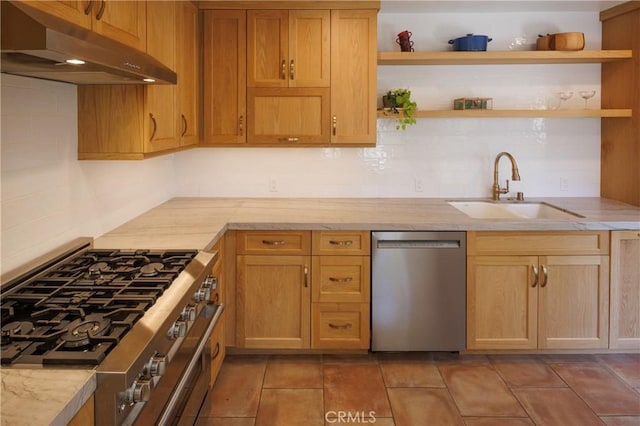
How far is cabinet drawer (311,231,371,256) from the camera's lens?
3461 millimetres

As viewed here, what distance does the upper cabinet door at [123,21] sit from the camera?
218 centimetres

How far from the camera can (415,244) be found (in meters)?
3.45

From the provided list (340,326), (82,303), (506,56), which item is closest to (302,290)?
(340,326)

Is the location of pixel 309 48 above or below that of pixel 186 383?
above

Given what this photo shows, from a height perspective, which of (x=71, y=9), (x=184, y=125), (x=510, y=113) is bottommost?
(x=184, y=125)

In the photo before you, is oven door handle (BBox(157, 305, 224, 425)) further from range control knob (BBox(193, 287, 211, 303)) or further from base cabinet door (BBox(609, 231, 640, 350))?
base cabinet door (BBox(609, 231, 640, 350))

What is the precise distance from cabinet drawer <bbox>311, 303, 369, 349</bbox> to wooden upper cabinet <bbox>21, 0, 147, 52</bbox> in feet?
5.82

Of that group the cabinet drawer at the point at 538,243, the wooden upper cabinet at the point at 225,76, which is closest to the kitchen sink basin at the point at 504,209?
the cabinet drawer at the point at 538,243

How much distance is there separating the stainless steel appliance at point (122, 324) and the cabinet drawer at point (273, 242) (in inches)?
32.5

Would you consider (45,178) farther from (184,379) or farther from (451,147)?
(451,147)

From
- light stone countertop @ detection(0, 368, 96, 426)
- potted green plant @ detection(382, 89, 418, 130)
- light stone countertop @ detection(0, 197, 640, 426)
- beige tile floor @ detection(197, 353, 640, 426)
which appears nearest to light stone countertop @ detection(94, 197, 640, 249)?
light stone countertop @ detection(0, 197, 640, 426)

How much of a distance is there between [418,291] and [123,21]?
6.95ft

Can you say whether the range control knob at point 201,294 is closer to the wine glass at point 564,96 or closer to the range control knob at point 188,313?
the range control knob at point 188,313

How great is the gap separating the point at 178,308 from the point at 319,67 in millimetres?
2331
